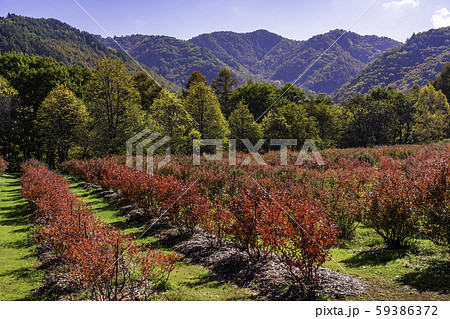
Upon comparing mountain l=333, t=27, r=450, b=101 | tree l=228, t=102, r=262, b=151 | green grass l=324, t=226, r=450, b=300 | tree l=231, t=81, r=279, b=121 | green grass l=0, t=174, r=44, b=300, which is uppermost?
mountain l=333, t=27, r=450, b=101

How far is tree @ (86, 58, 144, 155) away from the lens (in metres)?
30.2

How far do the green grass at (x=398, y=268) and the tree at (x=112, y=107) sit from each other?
26845mm

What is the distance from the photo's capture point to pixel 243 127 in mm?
38656

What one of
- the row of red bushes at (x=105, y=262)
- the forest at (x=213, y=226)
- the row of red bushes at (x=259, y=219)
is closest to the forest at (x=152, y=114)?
the forest at (x=213, y=226)

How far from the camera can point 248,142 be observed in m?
38.2

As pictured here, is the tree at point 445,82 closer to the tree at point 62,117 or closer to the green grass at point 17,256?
the tree at point 62,117

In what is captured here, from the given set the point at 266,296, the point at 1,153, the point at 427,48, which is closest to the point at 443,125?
the point at 266,296

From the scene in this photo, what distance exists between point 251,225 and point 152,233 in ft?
16.3

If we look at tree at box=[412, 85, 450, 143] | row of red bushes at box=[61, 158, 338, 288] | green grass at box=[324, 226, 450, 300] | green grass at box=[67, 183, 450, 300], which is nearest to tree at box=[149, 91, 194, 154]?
row of red bushes at box=[61, 158, 338, 288]

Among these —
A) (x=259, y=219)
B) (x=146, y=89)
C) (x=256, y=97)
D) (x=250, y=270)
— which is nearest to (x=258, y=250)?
(x=250, y=270)

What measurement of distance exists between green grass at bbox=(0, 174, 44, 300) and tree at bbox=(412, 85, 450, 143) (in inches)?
2134

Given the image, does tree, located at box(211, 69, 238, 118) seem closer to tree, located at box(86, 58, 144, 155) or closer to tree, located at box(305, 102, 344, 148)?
tree, located at box(305, 102, 344, 148)

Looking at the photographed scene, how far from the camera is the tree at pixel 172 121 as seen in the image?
30453mm

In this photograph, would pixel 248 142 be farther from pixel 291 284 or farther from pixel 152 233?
pixel 291 284
